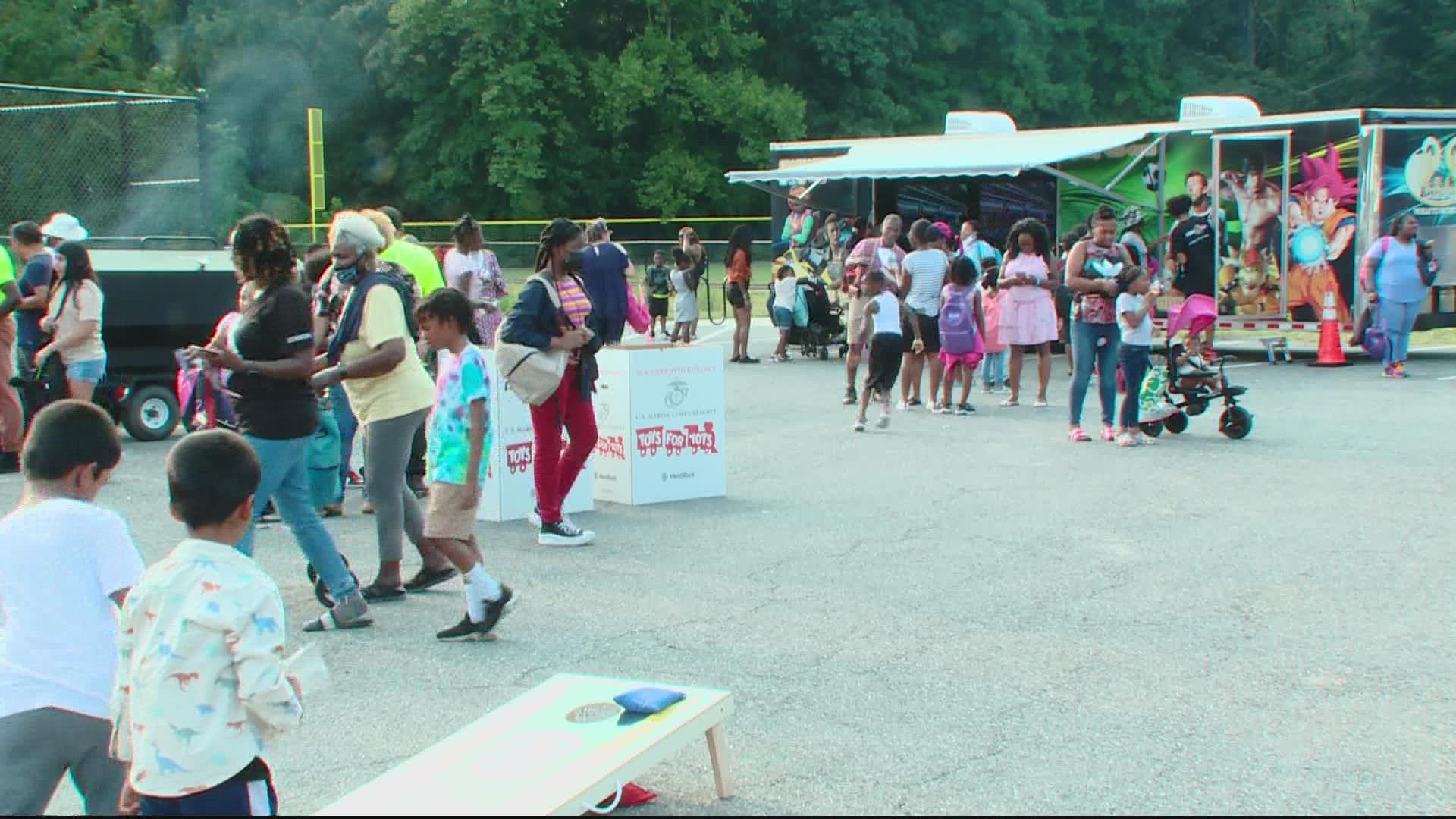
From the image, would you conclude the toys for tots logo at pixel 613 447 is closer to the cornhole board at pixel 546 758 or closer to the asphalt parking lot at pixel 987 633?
the asphalt parking lot at pixel 987 633

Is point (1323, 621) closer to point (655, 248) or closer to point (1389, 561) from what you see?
point (1389, 561)

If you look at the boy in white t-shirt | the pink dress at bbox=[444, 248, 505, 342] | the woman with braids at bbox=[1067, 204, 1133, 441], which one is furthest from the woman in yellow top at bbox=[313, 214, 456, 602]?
the woman with braids at bbox=[1067, 204, 1133, 441]

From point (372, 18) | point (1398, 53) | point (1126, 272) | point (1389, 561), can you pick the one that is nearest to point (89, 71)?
point (372, 18)

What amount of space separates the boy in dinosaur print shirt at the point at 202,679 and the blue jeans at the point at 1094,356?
895 cm

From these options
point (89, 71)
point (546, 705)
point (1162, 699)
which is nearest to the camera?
point (546, 705)

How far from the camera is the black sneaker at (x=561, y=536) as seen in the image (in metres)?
8.30

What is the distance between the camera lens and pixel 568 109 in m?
50.3

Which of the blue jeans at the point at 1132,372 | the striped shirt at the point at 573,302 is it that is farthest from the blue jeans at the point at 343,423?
the blue jeans at the point at 1132,372

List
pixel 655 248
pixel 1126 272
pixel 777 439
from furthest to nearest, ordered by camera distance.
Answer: pixel 655 248, pixel 777 439, pixel 1126 272

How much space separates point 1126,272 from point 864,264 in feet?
13.3

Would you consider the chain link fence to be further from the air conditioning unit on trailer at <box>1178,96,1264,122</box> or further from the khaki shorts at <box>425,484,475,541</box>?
the air conditioning unit on trailer at <box>1178,96,1264,122</box>

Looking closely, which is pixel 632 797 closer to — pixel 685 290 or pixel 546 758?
pixel 546 758

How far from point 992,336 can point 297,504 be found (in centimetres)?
987

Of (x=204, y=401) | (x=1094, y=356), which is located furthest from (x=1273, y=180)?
(x=204, y=401)
